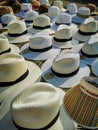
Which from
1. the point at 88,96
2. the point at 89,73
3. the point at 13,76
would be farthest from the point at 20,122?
the point at 89,73

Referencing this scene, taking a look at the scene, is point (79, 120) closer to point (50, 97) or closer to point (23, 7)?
point (50, 97)

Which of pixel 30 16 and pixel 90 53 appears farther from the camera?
pixel 30 16

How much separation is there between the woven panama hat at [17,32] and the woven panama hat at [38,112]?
3.75 metres

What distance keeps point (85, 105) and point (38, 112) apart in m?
0.59

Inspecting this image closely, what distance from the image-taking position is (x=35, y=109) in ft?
9.14

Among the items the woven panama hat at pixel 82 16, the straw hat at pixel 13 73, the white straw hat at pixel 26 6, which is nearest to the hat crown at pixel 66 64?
the straw hat at pixel 13 73

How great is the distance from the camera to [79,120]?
287cm

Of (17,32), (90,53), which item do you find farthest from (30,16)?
(90,53)

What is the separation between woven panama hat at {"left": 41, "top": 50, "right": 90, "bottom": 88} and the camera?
4555 millimetres

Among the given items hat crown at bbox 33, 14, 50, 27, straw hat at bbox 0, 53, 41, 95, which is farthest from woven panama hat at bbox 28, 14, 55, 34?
straw hat at bbox 0, 53, 41, 95

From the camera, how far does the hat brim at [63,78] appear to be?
15.2 ft

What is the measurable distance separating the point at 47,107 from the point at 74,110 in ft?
1.17

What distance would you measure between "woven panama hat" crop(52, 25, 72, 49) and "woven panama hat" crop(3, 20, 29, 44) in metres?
1.03

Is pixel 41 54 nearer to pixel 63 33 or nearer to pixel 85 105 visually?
pixel 63 33
